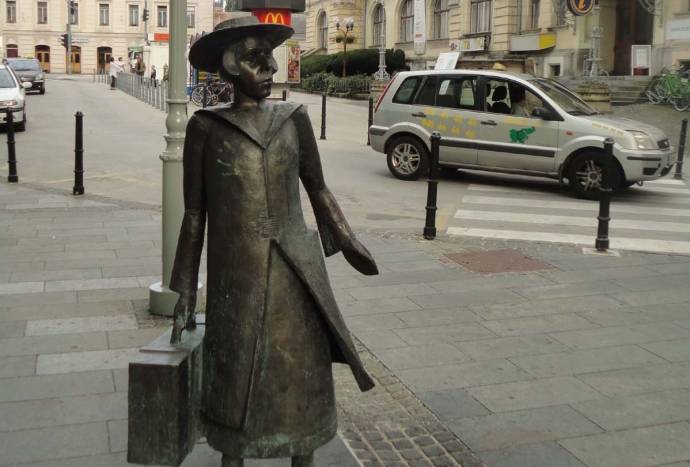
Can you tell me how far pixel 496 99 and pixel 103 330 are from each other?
8.92 metres

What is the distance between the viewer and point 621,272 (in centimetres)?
813

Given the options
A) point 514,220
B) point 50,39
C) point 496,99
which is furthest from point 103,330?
point 50,39

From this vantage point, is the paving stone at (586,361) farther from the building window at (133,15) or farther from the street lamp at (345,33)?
the building window at (133,15)

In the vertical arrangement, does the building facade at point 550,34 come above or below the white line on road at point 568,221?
above

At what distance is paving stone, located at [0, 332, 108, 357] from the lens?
5527 millimetres

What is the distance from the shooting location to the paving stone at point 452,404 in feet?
15.2

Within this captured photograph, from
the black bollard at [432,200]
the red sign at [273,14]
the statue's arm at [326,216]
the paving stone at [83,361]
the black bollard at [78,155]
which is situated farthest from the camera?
the red sign at [273,14]

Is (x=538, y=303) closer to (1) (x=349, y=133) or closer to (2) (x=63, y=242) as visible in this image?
(2) (x=63, y=242)

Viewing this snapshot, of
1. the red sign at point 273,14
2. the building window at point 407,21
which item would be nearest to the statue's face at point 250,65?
the red sign at point 273,14

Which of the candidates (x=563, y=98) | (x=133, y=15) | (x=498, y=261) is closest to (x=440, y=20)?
(x=563, y=98)

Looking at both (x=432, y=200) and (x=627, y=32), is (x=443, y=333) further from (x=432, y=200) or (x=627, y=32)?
(x=627, y=32)

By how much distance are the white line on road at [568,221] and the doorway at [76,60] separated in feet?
267

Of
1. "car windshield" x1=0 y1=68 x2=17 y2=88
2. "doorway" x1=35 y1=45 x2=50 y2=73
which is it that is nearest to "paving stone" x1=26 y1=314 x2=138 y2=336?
"car windshield" x1=0 y1=68 x2=17 y2=88

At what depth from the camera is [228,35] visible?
3.05 meters
